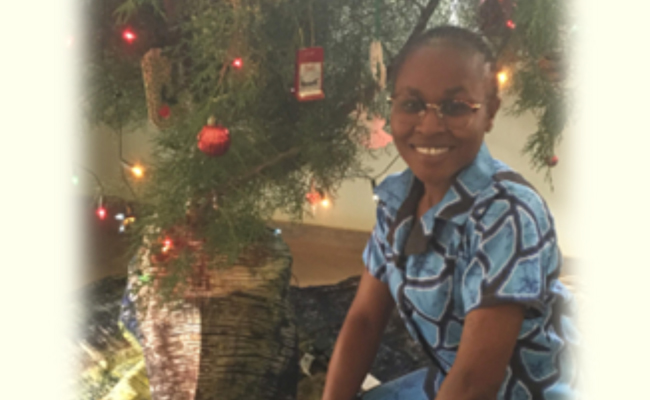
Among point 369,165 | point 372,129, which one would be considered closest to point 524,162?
point 369,165

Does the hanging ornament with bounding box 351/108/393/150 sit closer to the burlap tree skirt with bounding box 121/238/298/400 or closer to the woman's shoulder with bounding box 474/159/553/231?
the burlap tree skirt with bounding box 121/238/298/400

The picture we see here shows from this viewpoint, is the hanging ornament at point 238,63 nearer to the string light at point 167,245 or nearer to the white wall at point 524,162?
the string light at point 167,245

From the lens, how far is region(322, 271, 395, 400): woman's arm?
87 centimetres

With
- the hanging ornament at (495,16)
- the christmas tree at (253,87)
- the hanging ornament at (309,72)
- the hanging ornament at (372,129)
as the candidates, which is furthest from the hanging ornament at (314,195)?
the hanging ornament at (495,16)

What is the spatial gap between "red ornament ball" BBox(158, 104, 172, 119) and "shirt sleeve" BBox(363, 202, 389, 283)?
41 cm

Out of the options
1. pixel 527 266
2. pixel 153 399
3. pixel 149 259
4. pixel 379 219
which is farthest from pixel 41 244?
pixel 527 266

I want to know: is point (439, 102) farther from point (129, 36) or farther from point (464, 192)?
point (129, 36)

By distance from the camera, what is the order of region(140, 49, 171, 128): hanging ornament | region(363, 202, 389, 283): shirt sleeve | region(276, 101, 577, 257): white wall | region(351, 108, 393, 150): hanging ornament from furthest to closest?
1. region(276, 101, 577, 257): white wall
2. region(351, 108, 393, 150): hanging ornament
3. region(140, 49, 171, 128): hanging ornament
4. region(363, 202, 389, 283): shirt sleeve

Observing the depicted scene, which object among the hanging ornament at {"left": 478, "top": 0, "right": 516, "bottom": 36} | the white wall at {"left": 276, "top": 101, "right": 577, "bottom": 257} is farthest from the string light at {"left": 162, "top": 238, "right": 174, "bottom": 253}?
the white wall at {"left": 276, "top": 101, "right": 577, "bottom": 257}

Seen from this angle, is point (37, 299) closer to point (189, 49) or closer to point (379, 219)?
point (189, 49)

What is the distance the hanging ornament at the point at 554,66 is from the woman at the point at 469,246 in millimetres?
350

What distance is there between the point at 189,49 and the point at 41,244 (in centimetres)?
44

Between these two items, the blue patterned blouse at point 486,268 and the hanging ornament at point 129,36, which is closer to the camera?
the blue patterned blouse at point 486,268

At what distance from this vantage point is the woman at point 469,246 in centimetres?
62
